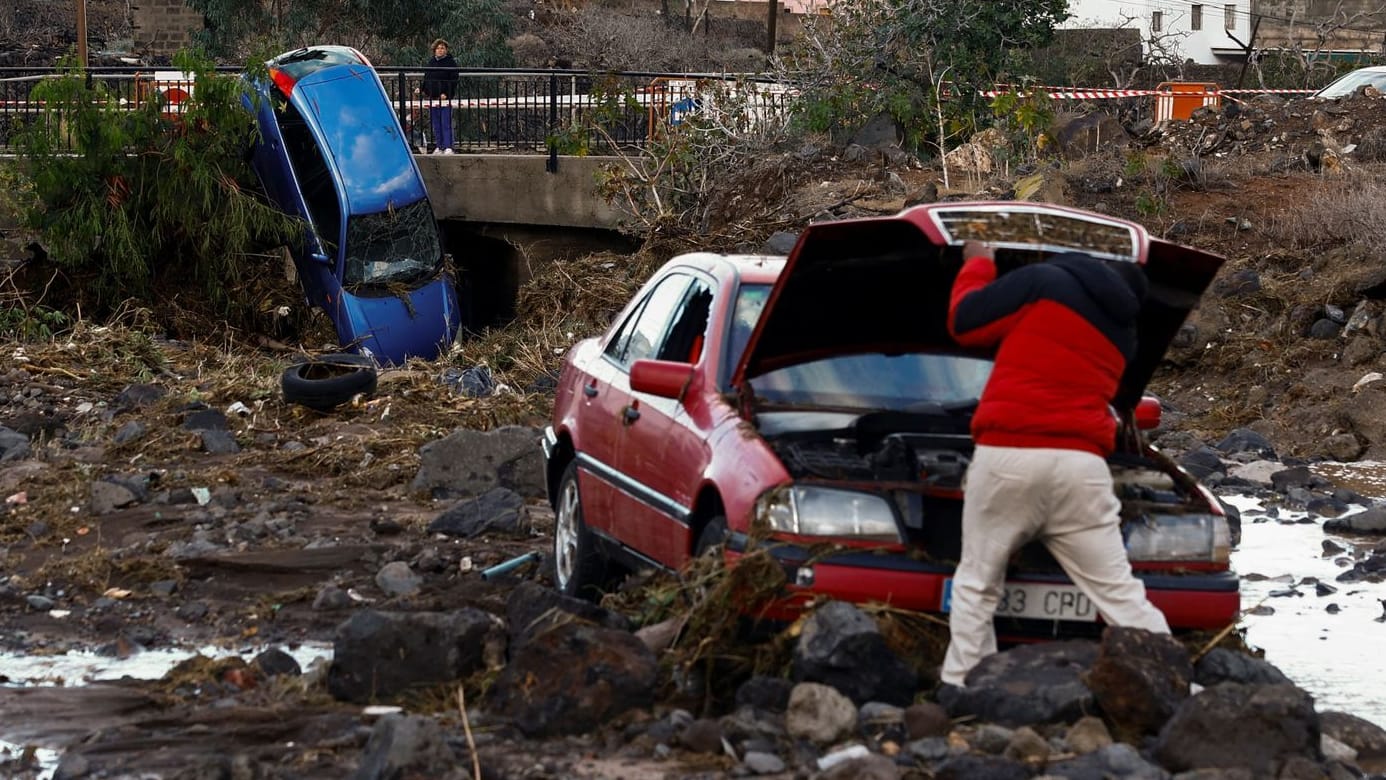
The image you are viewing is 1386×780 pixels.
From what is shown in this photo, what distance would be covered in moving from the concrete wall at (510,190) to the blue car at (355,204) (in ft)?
7.65

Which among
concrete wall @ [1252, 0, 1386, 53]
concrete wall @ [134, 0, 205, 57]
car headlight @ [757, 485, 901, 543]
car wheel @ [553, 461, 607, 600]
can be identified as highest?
concrete wall @ [1252, 0, 1386, 53]

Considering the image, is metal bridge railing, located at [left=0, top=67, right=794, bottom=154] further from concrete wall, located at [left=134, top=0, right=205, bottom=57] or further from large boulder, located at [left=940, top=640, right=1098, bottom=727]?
concrete wall, located at [left=134, top=0, right=205, bottom=57]

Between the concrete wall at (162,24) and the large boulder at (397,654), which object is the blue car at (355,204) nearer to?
the large boulder at (397,654)

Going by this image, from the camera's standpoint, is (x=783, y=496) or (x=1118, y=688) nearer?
(x=1118, y=688)

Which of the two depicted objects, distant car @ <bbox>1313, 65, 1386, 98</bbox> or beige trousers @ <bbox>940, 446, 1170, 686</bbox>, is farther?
distant car @ <bbox>1313, 65, 1386, 98</bbox>

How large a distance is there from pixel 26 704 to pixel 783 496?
9.25ft

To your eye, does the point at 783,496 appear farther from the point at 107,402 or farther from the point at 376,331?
the point at 376,331

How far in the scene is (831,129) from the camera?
21297 millimetres

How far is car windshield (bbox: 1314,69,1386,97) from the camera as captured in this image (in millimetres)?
26828

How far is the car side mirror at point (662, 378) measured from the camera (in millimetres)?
6543

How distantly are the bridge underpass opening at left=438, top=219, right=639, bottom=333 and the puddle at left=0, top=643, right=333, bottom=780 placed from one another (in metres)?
14.4

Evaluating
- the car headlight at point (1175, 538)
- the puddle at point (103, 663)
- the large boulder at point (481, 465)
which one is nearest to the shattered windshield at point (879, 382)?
the car headlight at point (1175, 538)

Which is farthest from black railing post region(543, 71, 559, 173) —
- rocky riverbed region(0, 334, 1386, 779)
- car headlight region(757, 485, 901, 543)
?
car headlight region(757, 485, 901, 543)

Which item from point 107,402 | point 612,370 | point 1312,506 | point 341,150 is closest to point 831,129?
point 341,150
